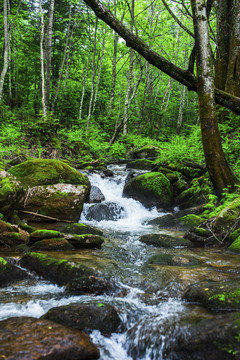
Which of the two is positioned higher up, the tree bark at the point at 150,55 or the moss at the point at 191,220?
the tree bark at the point at 150,55

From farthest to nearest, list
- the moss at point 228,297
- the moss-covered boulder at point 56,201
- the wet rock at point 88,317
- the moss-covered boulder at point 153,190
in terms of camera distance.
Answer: the moss-covered boulder at point 153,190 < the moss-covered boulder at point 56,201 < the moss at point 228,297 < the wet rock at point 88,317

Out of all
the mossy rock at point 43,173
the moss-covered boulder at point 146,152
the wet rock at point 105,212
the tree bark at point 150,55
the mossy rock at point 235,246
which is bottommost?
the wet rock at point 105,212

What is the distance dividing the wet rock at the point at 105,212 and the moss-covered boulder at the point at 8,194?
304 centimetres

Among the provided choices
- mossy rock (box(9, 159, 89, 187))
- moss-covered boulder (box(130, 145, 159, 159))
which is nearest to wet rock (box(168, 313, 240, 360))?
mossy rock (box(9, 159, 89, 187))

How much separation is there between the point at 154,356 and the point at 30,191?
6.36 metres

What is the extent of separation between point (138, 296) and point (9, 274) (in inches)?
81.3

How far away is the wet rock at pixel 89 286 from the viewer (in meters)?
3.70

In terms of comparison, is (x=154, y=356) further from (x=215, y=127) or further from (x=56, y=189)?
(x=56, y=189)

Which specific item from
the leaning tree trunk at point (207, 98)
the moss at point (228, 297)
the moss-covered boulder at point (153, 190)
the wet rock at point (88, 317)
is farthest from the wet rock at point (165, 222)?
the wet rock at point (88, 317)

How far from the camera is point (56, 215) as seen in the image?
25.9 ft

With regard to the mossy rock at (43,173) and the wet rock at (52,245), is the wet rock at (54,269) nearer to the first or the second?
the wet rock at (52,245)

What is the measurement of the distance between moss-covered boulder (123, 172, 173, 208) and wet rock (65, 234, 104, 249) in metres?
5.07

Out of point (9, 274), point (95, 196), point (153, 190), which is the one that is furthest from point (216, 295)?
point (95, 196)

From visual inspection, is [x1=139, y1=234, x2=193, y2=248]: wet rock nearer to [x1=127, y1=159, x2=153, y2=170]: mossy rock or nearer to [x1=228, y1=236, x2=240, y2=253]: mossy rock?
[x1=228, y1=236, x2=240, y2=253]: mossy rock
